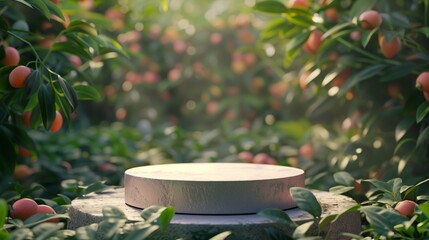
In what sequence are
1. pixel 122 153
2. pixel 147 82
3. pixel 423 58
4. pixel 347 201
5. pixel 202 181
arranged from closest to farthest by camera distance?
1. pixel 202 181
2. pixel 347 201
3. pixel 423 58
4. pixel 122 153
5. pixel 147 82

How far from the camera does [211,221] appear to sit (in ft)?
5.03

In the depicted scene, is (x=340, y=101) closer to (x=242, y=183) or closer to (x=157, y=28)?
(x=242, y=183)

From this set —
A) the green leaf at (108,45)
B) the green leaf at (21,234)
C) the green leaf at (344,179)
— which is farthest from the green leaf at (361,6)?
the green leaf at (21,234)

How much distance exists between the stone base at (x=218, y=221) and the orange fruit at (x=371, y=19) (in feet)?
1.98

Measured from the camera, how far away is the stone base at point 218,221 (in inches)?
58.5

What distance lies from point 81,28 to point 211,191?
2.17 feet

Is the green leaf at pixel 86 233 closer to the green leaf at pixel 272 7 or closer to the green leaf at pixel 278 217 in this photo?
the green leaf at pixel 278 217

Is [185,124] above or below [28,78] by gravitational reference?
below

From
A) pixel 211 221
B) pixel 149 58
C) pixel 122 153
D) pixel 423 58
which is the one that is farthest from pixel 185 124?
pixel 211 221

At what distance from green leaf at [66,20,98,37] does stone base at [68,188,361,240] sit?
1.67 feet

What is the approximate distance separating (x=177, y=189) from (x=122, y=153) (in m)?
1.52

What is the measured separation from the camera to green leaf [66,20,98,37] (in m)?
1.84

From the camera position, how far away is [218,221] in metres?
1.53

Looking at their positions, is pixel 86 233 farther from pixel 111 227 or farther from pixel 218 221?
pixel 218 221
